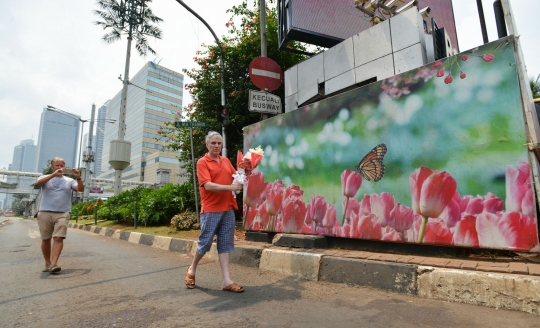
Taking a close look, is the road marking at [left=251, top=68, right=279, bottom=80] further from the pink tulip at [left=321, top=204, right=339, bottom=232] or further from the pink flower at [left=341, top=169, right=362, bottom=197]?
the pink tulip at [left=321, top=204, right=339, bottom=232]

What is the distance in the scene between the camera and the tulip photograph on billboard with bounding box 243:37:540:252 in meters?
2.82

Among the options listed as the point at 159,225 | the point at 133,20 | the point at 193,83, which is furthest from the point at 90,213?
the point at 193,83

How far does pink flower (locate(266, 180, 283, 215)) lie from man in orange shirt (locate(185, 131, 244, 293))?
1.59m

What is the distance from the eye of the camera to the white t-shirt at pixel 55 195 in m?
4.43

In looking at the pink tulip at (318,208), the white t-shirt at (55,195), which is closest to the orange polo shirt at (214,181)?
the pink tulip at (318,208)

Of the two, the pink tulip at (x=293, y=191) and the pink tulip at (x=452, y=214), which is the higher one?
the pink tulip at (x=293, y=191)

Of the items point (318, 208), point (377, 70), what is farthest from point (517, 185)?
point (377, 70)

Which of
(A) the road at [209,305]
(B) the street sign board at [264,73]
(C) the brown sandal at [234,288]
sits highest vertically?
(B) the street sign board at [264,73]

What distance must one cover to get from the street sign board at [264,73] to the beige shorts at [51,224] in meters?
4.07

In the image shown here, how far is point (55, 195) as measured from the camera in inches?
176

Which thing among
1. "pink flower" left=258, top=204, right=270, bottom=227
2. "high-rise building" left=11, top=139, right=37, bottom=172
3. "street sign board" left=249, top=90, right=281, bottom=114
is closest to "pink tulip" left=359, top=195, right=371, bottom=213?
"pink flower" left=258, top=204, right=270, bottom=227

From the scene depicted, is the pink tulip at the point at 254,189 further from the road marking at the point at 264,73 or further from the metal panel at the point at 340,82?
the metal panel at the point at 340,82

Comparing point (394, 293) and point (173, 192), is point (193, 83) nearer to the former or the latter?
point (173, 192)

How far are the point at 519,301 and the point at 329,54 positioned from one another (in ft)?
17.0
